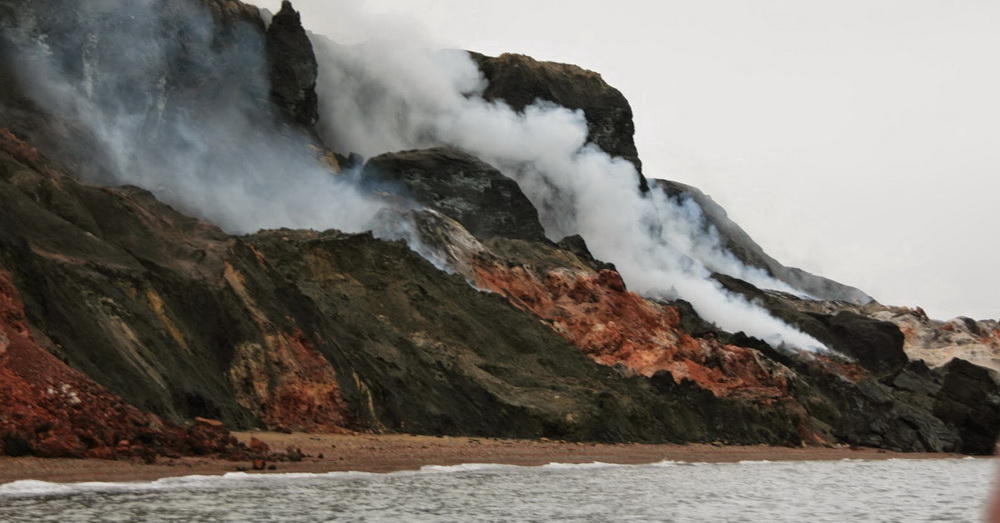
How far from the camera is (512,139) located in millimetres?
153625

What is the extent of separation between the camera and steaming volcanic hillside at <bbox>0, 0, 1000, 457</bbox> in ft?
131

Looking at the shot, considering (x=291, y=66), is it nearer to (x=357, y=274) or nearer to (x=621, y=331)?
(x=621, y=331)

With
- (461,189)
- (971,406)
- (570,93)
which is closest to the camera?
(971,406)

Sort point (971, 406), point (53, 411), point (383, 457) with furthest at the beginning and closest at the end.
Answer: point (971, 406) < point (383, 457) < point (53, 411)

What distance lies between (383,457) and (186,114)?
70773 millimetres

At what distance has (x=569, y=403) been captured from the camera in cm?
6494

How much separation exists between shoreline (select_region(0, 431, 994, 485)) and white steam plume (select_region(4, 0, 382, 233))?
134 feet

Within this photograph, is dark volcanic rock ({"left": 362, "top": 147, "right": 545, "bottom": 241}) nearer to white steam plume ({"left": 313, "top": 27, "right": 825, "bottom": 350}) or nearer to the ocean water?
white steam plume ({"left": 313, "top": 27, "right": 825, "bottom": 350})

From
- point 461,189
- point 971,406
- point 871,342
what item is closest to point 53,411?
point 971,406

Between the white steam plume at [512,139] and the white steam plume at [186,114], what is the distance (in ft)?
94.4

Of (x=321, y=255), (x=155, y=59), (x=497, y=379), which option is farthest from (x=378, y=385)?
(x=155, y=59)

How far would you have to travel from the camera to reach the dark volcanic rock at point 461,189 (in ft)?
423

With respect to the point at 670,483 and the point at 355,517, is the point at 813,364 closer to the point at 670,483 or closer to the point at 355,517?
the point at 670,483

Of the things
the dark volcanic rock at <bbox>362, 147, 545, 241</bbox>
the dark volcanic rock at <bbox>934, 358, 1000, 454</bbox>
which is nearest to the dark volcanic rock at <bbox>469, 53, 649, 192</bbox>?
the dark volcanic rock at <bbox>362, 147, 545, 241</bbox>
